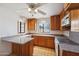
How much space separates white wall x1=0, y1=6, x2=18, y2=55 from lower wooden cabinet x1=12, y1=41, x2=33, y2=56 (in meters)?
0.08

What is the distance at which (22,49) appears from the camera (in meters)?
1.36

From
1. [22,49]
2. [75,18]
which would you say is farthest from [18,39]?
[75,18]

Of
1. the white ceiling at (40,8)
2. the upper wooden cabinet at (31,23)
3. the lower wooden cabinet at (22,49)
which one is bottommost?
the lower wooden cabinet at (22,49)

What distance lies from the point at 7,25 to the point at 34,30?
412 millimetres

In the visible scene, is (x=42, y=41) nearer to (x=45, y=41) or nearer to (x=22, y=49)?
(x=45, y=41)

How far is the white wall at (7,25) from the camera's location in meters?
1.31

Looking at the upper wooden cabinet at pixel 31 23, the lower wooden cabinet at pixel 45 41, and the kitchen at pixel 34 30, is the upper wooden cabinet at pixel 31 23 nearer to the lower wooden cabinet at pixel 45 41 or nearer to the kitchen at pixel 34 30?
the kitchen at pixel 34 30

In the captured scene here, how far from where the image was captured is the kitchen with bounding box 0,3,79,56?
131cm

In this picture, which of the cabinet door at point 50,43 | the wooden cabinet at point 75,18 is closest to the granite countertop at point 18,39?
the cabinet door at point 50,43

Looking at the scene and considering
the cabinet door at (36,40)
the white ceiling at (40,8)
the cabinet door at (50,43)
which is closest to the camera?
the white ceiling at (40,8)

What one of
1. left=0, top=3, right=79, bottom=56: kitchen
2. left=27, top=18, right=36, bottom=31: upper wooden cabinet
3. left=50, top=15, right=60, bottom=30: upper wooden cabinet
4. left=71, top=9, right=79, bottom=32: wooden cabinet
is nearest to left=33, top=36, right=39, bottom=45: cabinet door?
left=0, top=3, right=79, bottom=56: kitchen

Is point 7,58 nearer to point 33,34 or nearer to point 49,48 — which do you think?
point 33,34

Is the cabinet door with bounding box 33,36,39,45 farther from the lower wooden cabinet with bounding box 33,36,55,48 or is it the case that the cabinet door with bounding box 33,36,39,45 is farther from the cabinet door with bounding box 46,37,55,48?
the cabinet door with bounding box 46,37,55,48

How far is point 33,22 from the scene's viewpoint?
1480 millimetres
